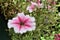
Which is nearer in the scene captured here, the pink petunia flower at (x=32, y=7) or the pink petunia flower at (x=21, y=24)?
the pink petunia flower at (x=21, y=24)

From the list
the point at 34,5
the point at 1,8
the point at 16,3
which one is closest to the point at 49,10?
the point at 34,5

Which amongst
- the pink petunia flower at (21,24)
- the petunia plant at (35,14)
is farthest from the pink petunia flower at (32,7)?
the pink petunia flower at (21,24)

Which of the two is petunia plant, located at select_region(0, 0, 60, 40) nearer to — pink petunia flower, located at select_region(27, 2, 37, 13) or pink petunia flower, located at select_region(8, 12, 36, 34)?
pink petunia flower, located at select_region(27, 2, 37, 13)

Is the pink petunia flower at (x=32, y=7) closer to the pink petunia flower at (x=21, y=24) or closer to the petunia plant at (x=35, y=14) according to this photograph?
the petunia plant at (x=35, y=14)

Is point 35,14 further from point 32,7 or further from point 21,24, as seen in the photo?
point 21,24

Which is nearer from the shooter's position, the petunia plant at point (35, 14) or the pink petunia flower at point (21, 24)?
the pink petunia flower at point (21, 24)

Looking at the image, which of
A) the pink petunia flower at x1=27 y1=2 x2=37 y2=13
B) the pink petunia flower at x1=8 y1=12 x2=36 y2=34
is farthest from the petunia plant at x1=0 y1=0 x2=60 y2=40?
the pink petunia flower at x1=8 y1=12 x2=36 y2=34

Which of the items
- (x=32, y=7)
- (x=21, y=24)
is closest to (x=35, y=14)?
(x=32, y=7)

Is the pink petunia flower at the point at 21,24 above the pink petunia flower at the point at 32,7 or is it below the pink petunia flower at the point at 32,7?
below

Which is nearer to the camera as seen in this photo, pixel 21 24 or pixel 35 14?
pixel 21 24
